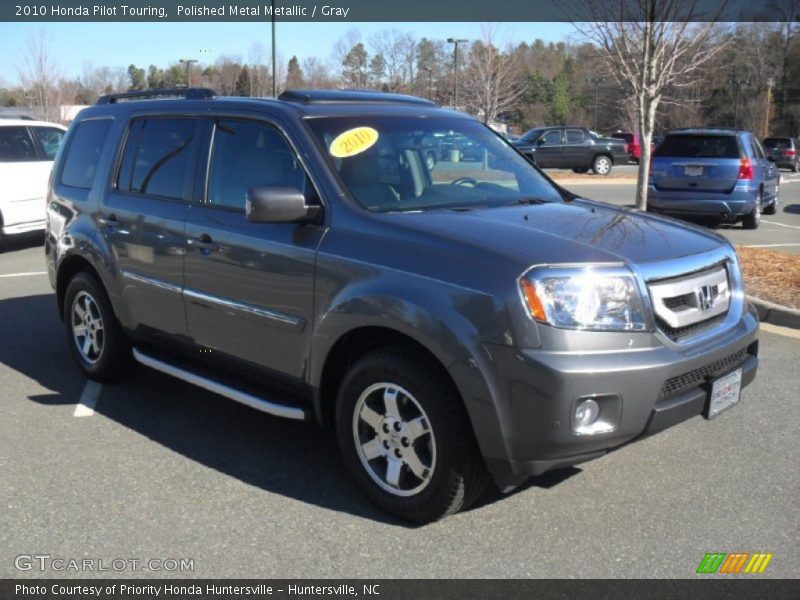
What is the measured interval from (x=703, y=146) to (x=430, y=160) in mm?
10191

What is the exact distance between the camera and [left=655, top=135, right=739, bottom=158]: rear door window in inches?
526

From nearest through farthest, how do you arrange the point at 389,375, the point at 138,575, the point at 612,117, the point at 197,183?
the point at 138,575, the point at 389,375, the point at 197,183, the point at 612,117

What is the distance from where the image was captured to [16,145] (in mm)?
12234

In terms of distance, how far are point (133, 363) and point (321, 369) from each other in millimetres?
2295

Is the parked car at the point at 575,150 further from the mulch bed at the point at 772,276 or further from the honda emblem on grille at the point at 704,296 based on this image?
the honda emblem on grille at the point at 704,296

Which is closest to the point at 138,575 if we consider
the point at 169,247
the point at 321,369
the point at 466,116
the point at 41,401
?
the point at 321,369

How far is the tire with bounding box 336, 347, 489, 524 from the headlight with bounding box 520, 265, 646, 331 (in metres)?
0.55

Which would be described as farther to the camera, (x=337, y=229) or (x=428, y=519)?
(x=337, y=229)

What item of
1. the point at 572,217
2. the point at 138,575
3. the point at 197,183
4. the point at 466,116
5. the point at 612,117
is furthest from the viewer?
the point at 612,117

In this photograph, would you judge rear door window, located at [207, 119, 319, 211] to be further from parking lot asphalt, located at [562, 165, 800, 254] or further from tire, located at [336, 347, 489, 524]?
parking lot asphalt, located at [562, 165, 800, 254]

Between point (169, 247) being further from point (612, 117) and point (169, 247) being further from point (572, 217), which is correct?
point (612, 117)

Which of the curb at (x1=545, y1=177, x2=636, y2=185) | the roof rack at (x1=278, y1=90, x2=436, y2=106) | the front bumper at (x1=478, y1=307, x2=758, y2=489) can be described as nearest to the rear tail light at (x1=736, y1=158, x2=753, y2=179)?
the roof rack at (x1=278, y1=90, x2=436, y2=106)

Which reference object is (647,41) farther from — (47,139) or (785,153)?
(785,153)

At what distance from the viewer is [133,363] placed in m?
5.75
